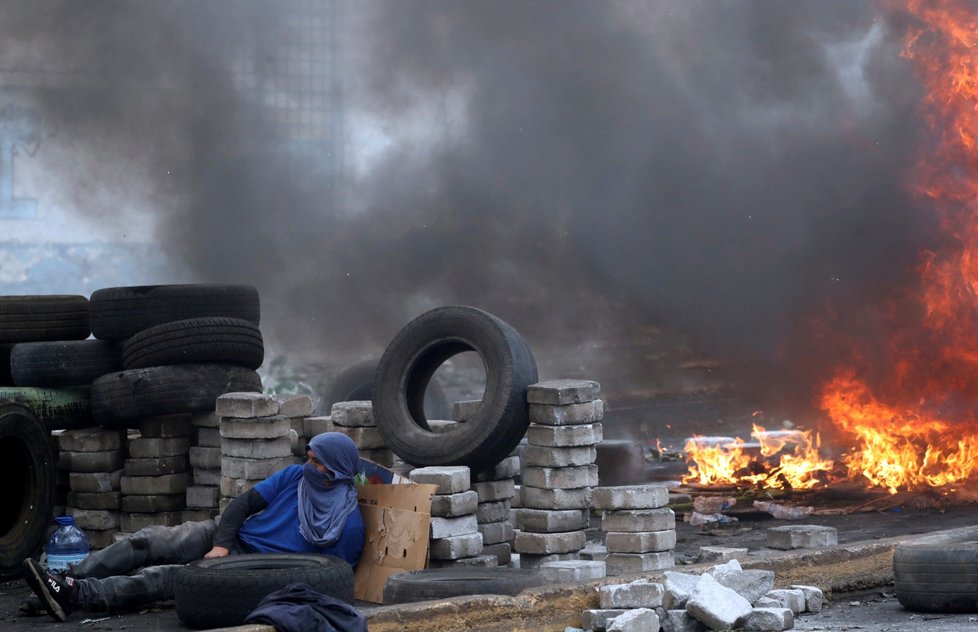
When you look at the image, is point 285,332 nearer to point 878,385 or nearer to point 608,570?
point 878,385

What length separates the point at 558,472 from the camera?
8.48m

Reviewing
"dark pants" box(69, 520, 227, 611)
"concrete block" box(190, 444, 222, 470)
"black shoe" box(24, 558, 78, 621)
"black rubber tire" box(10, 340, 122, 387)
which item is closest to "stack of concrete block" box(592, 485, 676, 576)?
"dark pants" box(69, 520, 227, 611)

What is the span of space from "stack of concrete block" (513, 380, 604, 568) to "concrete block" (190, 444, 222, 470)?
2240mm

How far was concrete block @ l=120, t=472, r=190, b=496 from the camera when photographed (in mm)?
9391

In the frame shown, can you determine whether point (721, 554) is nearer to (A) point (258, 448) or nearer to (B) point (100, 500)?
(A) point (258, 448)

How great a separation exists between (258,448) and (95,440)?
71.1 inches

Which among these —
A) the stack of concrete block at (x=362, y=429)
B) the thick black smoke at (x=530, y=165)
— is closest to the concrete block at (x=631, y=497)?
the stack of concrete block at (x=362, y=429)

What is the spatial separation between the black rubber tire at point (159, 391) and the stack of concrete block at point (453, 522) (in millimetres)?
2025

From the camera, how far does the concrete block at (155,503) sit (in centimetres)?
941

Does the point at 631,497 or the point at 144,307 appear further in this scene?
the point at 144,307

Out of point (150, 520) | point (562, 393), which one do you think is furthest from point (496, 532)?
point (150, 520)

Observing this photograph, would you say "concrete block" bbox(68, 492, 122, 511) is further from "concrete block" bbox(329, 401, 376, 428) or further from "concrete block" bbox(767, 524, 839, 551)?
"concrete block" bbox(767, 524, 839, 551)

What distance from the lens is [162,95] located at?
18.4 meters

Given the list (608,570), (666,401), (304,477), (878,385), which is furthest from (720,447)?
(304,477)
